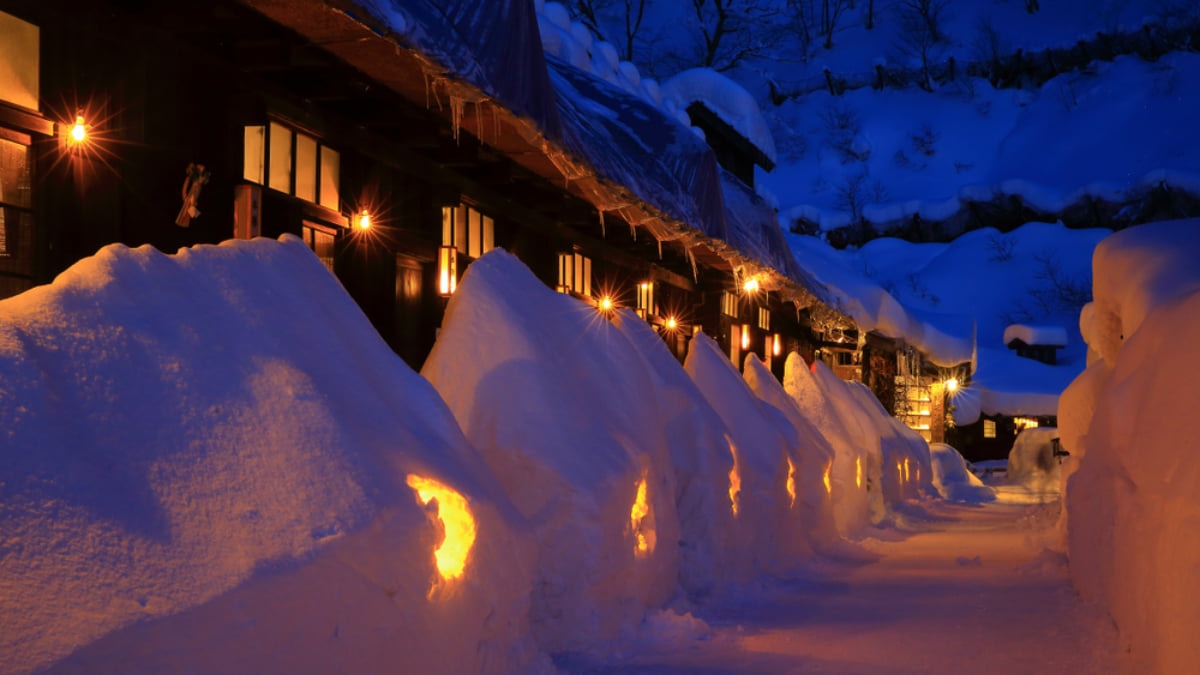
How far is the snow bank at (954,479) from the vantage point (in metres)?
32.1

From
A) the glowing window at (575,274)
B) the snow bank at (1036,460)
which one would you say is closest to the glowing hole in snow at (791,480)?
the glowing window at (575,274)

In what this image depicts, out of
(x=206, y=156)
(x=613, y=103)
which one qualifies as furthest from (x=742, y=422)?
(x=206, y=156)

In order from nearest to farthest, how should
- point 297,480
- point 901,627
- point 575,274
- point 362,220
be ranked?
1. point 297,480
2. point 901,627
3. point 362,220
4. point 575,274

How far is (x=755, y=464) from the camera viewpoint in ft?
40.9

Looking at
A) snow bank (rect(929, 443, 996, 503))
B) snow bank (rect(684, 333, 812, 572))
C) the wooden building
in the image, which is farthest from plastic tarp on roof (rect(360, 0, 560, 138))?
snow bank (rect(929, 443, 996, 503))

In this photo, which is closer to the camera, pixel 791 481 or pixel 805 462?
pixel 791 481

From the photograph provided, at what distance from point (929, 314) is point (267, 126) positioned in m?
42.9

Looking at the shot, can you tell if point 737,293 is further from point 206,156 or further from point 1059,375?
point 1059,375

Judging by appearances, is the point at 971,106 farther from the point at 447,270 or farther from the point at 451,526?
the point at 451,526

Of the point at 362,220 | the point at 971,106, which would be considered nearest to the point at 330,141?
the point at 362,220

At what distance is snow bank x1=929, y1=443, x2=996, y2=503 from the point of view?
105 ft

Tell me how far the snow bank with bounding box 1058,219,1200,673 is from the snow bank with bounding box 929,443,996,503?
791 inches

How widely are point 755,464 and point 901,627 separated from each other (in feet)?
11.8

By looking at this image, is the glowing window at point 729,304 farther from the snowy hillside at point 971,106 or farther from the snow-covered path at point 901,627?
the snowy hillside at point 971,106
